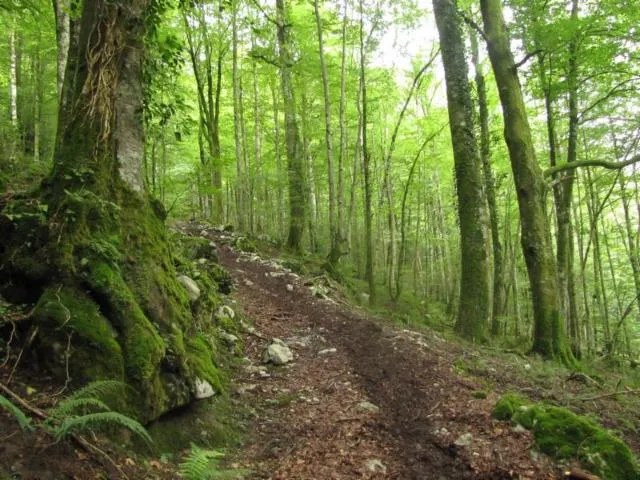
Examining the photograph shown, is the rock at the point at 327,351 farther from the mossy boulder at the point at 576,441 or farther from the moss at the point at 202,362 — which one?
the mossy boulder at the point at 576,441

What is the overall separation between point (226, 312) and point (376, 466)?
3.89 m

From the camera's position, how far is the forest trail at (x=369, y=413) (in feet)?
11.0

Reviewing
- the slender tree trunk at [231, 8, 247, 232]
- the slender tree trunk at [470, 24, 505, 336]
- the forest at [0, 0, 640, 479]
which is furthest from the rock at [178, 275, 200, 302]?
the slender tree trunk at [231, 8, 247, 232]

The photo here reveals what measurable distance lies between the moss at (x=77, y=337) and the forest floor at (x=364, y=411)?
7.6 inches

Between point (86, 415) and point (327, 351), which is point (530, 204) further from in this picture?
point (86, 415)

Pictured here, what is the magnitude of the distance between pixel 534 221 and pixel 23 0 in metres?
9.08

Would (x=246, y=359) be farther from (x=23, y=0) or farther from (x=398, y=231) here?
(x=398, y=231)

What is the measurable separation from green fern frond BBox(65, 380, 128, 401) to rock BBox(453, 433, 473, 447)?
277 cm

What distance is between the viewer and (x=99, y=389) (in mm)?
2707

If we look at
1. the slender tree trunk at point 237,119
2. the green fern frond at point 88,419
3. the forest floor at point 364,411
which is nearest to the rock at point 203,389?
the forest floor at point 364,411

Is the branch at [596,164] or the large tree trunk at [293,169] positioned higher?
the large tree trunk at [293,169]

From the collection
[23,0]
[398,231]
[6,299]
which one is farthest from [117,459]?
[398,231]

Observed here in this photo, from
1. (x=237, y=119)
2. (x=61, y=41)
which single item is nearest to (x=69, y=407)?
(x=61, y=41)

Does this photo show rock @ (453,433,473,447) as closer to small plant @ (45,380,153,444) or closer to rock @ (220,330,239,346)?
small plant @ (45,380,153,444)
